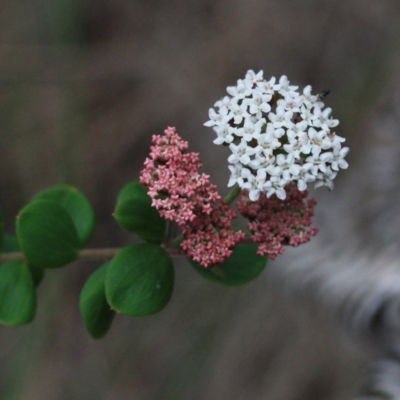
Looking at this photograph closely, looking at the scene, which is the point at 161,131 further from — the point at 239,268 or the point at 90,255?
the point at 239,268

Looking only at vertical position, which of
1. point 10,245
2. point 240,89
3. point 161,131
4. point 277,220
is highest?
point 161,131

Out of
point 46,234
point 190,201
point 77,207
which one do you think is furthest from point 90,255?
point 190,201

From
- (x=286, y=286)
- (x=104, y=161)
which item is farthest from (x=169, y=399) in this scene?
(x=104, y=161)

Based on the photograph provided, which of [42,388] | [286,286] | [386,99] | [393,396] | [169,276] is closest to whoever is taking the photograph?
[169,276]

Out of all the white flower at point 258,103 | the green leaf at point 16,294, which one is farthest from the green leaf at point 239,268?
the green leaf at point 16,294

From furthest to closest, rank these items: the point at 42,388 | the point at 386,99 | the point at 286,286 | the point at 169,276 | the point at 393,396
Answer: the point at 42,388
the point at 386,99
the point at 286,286
the point at 393,396
the point at 169,276

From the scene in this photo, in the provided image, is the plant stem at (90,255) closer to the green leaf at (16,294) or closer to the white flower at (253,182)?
the green leaf at (16,294)

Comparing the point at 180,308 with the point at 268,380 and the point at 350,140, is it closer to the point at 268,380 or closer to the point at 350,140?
the point at 268,380
